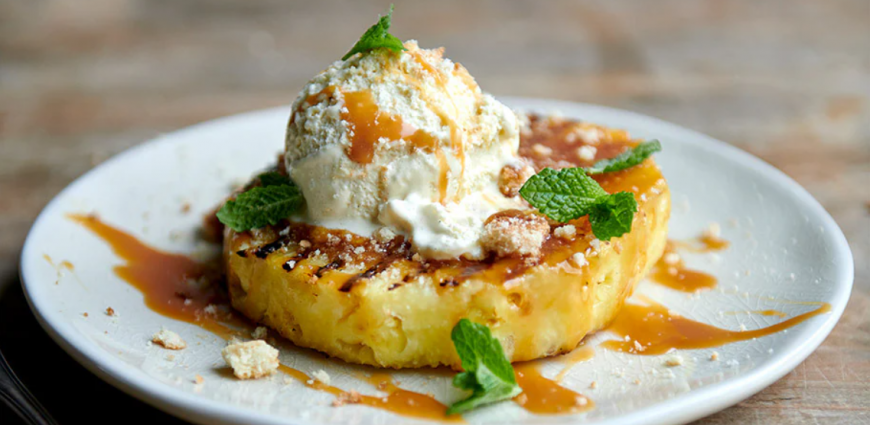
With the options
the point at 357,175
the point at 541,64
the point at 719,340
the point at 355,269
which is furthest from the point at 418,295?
the point at 541,64

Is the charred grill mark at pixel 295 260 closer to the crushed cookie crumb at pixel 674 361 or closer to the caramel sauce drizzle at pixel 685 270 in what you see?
the crushed cookie crumb at pixel 674 361

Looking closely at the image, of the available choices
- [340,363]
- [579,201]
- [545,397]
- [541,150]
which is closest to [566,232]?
[579,201]

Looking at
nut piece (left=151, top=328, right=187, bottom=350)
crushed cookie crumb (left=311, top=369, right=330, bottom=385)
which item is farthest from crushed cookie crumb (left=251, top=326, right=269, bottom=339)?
crushed cookie crumb (left=311, top=369, right=330, bottom=385)

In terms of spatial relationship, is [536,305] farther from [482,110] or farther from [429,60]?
[429,60]

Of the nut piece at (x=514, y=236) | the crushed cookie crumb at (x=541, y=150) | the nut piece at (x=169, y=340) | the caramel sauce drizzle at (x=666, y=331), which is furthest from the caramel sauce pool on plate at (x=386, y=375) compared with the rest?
the crushed cookie crumb at (x=541, y=150)

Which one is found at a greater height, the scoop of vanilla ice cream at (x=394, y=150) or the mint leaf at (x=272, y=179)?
the scoop of vanilla ice cream at (x=394, y=150)

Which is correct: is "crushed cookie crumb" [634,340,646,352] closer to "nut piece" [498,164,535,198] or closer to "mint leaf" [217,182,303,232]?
"nut piece" [498,164,535,198]
